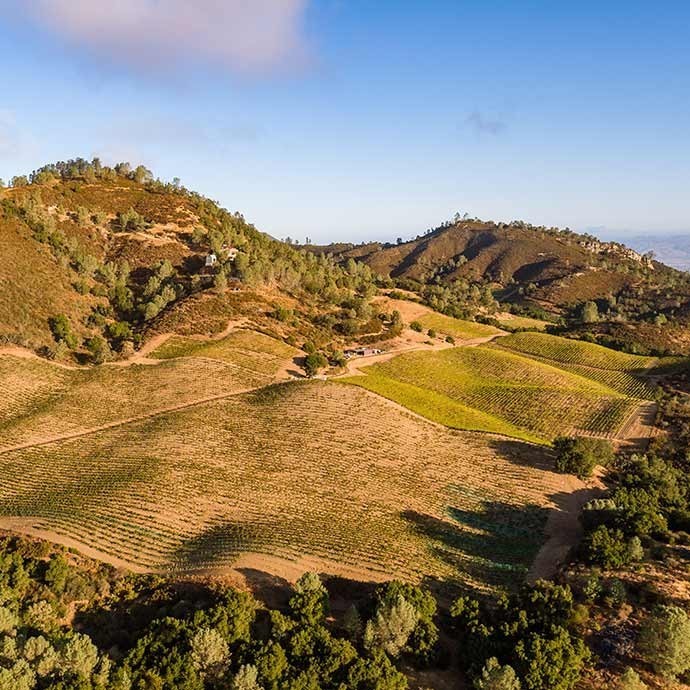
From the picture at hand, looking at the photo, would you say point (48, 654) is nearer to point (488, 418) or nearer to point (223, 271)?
point (488, 418)

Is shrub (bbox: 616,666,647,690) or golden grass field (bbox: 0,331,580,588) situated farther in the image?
golden grass field (bbox: 0,331,580,588)

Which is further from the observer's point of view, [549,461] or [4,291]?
[4,291]

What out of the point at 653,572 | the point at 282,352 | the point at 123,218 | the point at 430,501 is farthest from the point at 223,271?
the point at 653,572

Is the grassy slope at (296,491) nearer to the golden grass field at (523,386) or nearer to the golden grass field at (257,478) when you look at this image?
the golden grass field at (257,478)

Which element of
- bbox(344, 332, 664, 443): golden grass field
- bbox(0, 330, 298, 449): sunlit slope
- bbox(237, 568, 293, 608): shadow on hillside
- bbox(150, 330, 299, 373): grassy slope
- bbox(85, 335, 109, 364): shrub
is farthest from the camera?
bbox(150, 330, 299, 373): grassy slope

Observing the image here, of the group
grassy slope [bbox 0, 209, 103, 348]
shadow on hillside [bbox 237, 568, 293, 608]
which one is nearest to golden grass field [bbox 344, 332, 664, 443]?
shadow on hillside [bbox 237, 568, 293, 608]

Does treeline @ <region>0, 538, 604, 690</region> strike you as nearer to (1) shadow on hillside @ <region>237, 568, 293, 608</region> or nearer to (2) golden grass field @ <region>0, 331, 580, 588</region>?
(1) shadow on hillside @ <region>237, 568, 293, 608</region>
